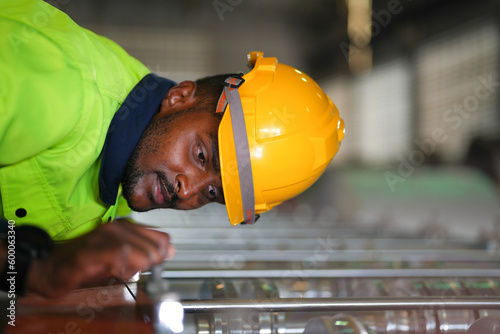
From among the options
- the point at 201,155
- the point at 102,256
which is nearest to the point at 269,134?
the point at 201,155

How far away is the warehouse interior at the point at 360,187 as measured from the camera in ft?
4.02

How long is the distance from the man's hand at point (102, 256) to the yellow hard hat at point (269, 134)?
25.0 inches

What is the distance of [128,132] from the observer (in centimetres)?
137

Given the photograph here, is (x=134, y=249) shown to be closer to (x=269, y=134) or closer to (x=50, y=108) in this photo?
(x=50, y=108)

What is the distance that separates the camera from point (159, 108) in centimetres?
159

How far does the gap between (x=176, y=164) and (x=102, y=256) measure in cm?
73

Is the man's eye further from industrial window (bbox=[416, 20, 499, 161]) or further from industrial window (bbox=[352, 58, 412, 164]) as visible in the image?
industrial window (bbox=[352, 58, 412, 164])

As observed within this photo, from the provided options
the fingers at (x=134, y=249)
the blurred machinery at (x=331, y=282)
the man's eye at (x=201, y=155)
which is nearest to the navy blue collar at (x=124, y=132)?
the man's eye at (x=201, y=155)

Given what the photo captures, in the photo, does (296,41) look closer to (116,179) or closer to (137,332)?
(116,179)

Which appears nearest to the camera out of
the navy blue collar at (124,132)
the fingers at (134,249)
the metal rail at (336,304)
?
the fingers at (134,249)

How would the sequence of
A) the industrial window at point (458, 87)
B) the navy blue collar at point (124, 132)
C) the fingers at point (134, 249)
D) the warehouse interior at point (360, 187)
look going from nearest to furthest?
the fingers at point (134, 249)
the warehouse interior at point (360, 187)
the navy blue collar at point (124, 132)
the industrial window at point (458, 87)

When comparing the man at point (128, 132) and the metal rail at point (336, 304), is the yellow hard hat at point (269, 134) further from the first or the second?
the metal rail at point (336, 304)

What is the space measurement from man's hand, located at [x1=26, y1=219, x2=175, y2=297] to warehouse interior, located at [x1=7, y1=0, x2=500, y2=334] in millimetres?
48

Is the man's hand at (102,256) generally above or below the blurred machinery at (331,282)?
above
